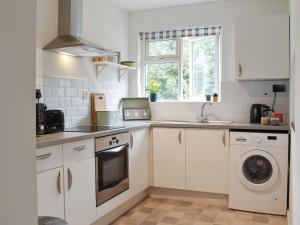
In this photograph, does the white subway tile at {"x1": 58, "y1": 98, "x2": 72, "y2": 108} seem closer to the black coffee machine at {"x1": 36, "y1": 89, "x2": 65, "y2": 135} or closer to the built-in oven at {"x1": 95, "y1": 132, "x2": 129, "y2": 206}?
the black coffee machine at {"x1": 36, "y1": 89, "x2": 65, "y2": 135}

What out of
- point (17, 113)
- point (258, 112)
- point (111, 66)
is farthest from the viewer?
point (111, 66)

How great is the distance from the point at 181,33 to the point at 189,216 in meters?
2.41

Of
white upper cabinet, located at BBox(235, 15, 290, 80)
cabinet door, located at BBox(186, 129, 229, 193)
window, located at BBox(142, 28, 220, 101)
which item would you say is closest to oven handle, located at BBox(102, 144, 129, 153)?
cabinet door, located at BBox(186, 129, 229, 193)

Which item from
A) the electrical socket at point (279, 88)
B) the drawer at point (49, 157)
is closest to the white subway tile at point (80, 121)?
the drawer at point (49, 157)

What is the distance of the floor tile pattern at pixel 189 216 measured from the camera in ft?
9.95

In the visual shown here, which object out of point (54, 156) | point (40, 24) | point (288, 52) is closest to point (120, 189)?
point (54, 156)

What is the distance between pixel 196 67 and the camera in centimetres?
429

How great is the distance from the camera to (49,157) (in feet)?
6.95

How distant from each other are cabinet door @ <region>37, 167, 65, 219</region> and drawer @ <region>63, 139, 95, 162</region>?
131mm

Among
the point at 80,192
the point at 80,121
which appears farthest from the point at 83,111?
the point at 80,192

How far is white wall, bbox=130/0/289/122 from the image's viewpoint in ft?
12.3

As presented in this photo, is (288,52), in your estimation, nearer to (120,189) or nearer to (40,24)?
(120,189)

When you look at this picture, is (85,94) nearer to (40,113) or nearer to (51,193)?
(40,113)

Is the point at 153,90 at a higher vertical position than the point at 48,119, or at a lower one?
higher
